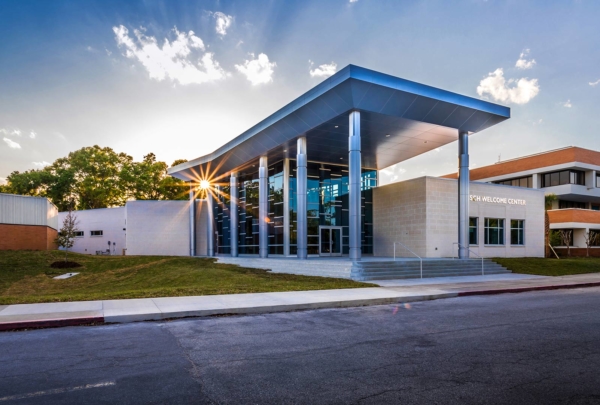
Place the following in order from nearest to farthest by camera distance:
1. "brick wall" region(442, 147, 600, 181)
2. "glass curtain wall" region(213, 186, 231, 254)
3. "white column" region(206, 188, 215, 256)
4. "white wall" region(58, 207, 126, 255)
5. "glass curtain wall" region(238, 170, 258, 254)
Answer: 1. "glass curtain wall" region(238, 170, 258, 254)
2. "white column" region(206, 188, 215, 256)
3. "glass curtain wall" region(213, 186, 231, 254)
4. "brick wall" region(442, 147, 600, 181)
5. "white wall" region(58, 207, 126, 255)

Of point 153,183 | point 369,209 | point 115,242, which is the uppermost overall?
point 153,183

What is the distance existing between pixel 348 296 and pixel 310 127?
15.8 meters

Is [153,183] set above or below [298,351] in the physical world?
above

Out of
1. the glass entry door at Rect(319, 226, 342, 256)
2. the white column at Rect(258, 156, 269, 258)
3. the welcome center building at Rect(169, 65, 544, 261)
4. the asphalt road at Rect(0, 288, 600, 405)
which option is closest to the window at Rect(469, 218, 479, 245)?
the welcome center building at Rect(169, 65, 544, 261)

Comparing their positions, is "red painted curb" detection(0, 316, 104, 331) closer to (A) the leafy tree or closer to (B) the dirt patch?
(B) the dirt patch

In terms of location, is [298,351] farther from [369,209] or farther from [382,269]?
[369,209]

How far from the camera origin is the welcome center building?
24.1 meters

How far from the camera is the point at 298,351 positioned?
23.3 ft

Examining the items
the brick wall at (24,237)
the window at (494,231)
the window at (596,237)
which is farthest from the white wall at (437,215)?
the brick wall at (24,237)

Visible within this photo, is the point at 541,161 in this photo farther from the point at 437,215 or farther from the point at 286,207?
the point at 286,207

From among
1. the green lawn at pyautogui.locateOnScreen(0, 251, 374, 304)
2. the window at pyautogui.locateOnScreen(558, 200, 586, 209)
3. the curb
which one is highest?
the window at pyautogui.locateOnScreen(558, 200, 586, 209)

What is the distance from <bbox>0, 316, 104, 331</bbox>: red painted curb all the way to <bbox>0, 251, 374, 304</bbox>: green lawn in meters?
3.93

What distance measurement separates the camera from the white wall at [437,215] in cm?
3061

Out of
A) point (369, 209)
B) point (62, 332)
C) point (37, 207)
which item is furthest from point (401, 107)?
point (37, 207)
